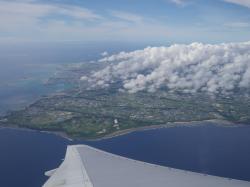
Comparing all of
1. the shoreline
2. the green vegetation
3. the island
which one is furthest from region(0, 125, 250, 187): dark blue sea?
the green vegetation

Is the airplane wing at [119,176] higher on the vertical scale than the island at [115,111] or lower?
higher

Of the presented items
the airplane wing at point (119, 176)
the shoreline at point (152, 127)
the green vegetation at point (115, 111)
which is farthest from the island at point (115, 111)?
the airplane wing at point (119, 176)

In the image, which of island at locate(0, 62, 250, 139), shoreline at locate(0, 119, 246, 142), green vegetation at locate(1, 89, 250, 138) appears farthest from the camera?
green vegetation at locate(1, 89, 250, 138)

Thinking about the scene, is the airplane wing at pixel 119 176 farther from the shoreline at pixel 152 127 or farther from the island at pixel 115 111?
the island at pixel 115 111

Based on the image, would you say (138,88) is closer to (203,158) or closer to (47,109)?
(47,109)

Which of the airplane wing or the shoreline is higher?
the airplane wing

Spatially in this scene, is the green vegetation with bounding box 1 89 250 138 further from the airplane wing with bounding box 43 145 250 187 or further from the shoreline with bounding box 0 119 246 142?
the airplane wing with bounding box 43 145 250 187

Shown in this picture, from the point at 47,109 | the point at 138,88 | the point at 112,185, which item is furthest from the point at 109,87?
the point at 112,185
